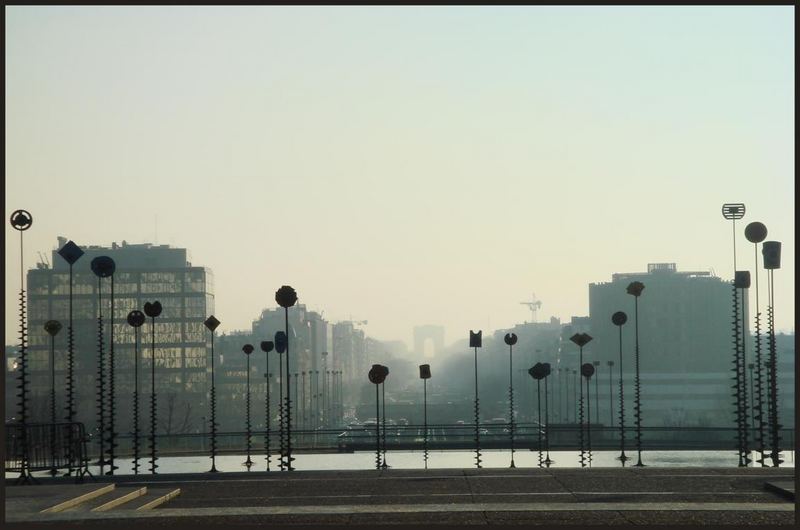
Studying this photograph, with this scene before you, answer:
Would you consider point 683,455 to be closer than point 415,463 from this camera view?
No

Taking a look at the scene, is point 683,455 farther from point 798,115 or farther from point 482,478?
point 798,115

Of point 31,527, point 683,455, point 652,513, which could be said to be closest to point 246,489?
point 31,527

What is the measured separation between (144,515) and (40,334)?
601ft

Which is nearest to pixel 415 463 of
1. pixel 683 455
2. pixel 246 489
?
pixel 683 455

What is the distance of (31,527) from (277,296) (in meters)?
16.2

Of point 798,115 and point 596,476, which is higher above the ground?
point 798,115

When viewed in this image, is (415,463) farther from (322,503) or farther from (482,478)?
(322,503)

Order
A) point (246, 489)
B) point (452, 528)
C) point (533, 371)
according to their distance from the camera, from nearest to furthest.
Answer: point (452, 528), point (246, 489), point (533, 371)

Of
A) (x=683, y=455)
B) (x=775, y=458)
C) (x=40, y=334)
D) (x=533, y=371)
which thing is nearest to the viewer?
(x=775, y=458)

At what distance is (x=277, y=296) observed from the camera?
3556 centimetres

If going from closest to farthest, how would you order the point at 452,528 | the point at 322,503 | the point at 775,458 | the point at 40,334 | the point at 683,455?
the point at 452,528 → the point at 322,503 → the point at 775,458 → the point at 683,455 → the point at 40,334

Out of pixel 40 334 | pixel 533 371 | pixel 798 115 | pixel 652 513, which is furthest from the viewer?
pixel 40 334

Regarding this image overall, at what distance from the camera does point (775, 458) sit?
35031 millimetres

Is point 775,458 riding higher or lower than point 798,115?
lower
